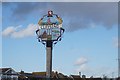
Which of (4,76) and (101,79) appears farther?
(101,79)

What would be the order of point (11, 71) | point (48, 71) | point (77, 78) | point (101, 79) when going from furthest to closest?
point (101, 79) < point (77, 78) < point (11, 71) < point (48, 71)

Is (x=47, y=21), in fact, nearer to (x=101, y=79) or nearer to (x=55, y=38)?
(x=55, y=38)

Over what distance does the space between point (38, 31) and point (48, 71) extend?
472 centimetres

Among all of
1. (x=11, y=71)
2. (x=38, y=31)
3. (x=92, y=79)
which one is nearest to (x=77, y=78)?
(x=92, y=79)

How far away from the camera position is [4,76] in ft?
136

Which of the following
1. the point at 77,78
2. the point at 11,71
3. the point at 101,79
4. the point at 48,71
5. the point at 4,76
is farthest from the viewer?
the point at 101,79

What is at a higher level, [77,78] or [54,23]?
[54,23]

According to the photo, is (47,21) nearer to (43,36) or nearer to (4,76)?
(43,36)

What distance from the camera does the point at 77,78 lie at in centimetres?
6072

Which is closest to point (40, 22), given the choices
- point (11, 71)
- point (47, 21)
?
point (47, 21)

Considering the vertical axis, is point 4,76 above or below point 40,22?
below

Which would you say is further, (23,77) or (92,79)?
(92,79)

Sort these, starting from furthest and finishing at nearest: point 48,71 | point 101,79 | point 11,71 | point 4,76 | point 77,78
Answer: point 101,79 → point 77,78 → point 11,71 → point 4,76 → point 48,71

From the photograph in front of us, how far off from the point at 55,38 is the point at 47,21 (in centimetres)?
209
